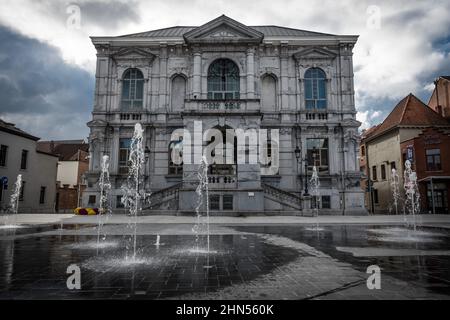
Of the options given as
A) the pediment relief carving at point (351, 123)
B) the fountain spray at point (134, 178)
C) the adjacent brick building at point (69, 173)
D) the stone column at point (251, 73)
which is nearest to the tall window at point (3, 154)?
the adjacent brick building at point (69, 173)

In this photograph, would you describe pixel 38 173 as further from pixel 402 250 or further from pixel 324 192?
Result: pixel 402 250

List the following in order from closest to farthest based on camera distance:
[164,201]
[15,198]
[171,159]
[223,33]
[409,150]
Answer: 1. [164,201]
2. [171,159]
3. [223,33]
4. [15,198]
5. [409,150]

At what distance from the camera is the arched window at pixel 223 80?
1075 inches

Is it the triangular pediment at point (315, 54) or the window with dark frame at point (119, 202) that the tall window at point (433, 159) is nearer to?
the triangular pediment at point (315, 54)

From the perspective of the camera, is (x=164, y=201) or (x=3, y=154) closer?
(x=164, y=201)

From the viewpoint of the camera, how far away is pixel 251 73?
26.4 meters

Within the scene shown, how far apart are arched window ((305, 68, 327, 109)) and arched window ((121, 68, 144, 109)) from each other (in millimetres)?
15450

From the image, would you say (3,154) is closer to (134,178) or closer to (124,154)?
(124,154)

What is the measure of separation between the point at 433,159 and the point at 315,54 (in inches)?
658

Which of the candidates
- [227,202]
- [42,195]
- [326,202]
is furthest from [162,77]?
[42,195]

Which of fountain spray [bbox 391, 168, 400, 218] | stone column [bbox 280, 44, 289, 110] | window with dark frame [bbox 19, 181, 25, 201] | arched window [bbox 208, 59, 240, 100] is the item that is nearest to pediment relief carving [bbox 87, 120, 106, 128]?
arched window [bbox 208, 59, 240, 100]
